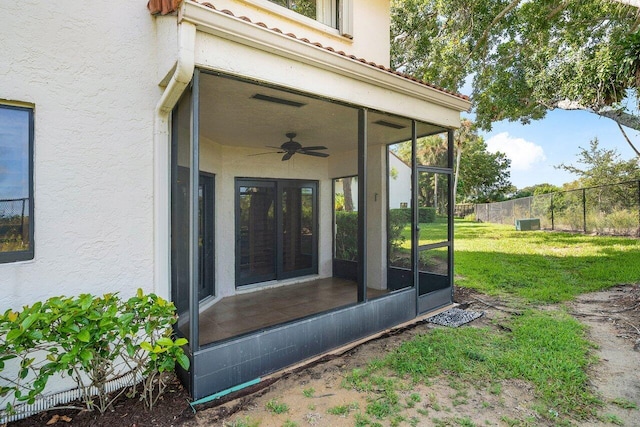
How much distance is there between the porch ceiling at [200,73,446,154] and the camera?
3.77 meters

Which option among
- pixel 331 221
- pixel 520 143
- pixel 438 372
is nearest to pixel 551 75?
pixel 331 221

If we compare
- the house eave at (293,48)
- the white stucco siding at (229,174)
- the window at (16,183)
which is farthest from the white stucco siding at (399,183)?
the window at (16,183)

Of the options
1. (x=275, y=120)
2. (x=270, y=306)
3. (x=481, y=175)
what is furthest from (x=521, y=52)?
(x=481, y=175)

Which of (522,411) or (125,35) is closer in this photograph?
(522,411)

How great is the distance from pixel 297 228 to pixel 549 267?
6.97 m

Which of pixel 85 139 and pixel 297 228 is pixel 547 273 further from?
pixel 85 139

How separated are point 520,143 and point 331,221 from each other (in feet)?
168

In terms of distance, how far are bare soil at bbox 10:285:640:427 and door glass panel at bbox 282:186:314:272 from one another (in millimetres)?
3684

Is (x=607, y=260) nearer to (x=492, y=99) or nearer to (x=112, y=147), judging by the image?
(x=492, y=99)

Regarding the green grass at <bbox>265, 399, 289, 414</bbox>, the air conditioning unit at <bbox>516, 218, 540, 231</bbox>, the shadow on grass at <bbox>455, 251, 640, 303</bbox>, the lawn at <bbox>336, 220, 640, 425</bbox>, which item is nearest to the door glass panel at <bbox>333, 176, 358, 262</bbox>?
the lawn at <bbox>336, 220, 640, 425</bbox>

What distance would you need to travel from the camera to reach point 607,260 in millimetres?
9055

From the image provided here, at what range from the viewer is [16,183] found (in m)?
2.71

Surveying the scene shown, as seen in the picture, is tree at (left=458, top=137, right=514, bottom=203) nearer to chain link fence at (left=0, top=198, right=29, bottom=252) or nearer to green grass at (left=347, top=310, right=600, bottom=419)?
green grass at (left=347, top=310, right=600, bottom=419)

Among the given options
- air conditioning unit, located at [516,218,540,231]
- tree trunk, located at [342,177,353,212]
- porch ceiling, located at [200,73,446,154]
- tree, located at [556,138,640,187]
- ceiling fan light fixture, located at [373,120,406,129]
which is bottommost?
air conditioning unit, located at [516,218,540,231]
